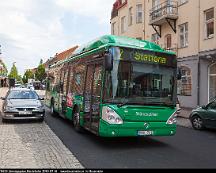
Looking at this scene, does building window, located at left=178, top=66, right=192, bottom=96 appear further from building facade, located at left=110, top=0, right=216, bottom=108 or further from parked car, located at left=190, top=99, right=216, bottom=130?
parked car, located at left=190, top=99, right=216, bottom=130

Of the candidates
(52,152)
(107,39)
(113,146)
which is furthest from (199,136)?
(52,152)

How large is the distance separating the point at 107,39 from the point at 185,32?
16630mm

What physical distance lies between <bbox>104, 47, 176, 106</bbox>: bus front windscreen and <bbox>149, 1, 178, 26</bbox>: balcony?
58.7 feet

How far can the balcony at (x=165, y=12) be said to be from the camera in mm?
26203

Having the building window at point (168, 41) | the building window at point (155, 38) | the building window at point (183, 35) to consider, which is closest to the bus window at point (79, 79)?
the building window at point (183, 35)

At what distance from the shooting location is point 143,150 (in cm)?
881

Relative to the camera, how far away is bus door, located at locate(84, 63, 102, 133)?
365 inches

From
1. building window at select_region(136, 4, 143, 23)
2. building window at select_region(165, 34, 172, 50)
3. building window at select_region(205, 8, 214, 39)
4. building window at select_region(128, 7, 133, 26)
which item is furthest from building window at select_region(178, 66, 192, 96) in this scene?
building window at select_region(128, 7, 133, 26)

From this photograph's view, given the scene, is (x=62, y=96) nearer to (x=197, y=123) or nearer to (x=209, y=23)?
(x=197, y=123)

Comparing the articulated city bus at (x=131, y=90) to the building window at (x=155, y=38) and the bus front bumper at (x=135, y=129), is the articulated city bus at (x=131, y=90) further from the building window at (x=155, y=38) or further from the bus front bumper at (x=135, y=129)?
the building window at (x=155, y=38)

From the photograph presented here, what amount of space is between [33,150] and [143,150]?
9.54ft

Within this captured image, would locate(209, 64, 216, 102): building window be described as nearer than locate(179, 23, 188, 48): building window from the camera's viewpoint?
Yes

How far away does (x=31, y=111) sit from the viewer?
45.2ft

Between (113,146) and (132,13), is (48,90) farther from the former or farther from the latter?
(132,13)
